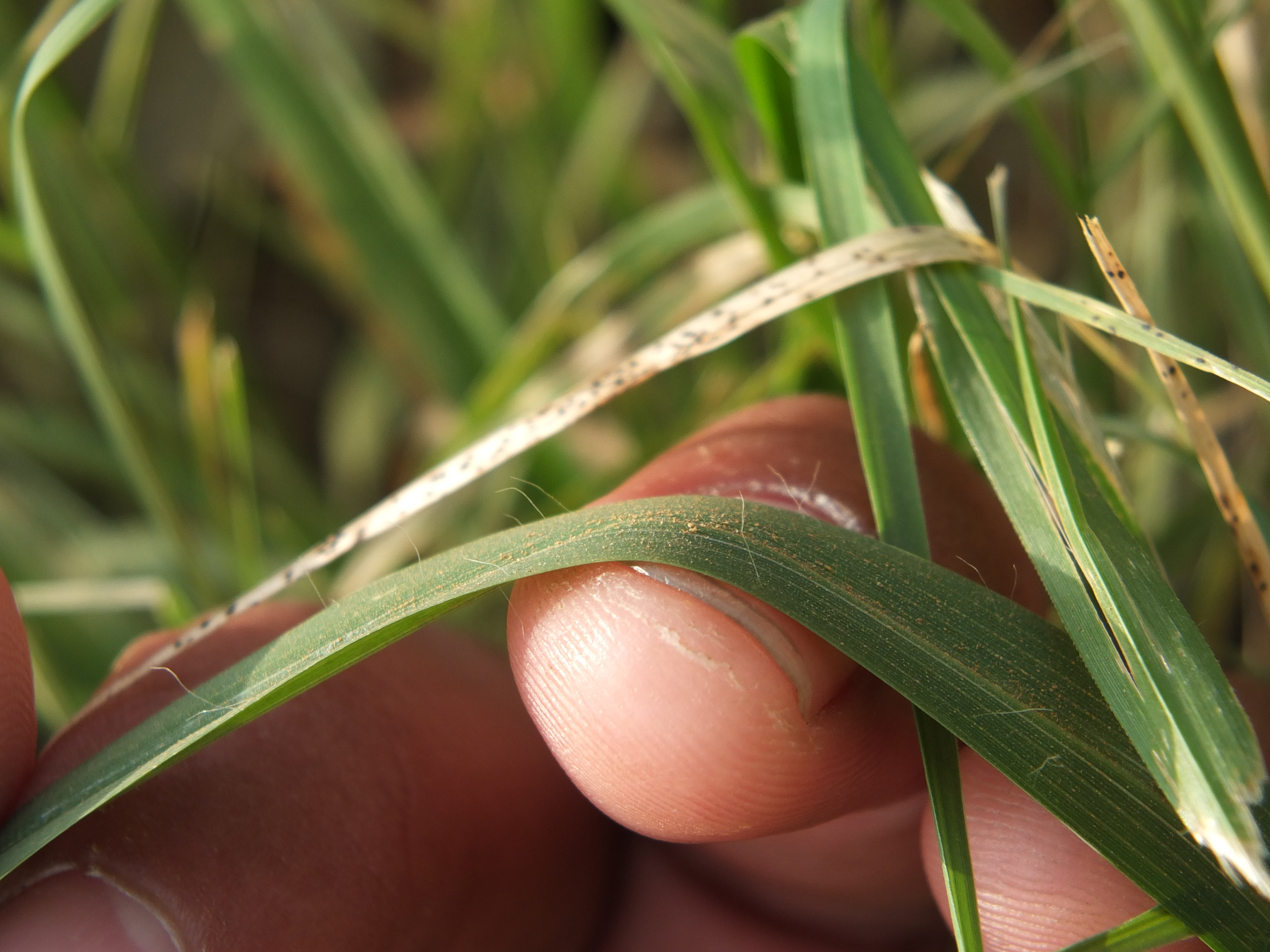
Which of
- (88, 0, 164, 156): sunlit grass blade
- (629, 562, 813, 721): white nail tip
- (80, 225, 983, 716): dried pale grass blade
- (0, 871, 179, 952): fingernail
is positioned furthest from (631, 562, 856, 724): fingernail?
(88, 0, 164, 156): sunlit grass blade

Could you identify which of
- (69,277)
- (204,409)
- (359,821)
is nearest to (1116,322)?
(359,821)

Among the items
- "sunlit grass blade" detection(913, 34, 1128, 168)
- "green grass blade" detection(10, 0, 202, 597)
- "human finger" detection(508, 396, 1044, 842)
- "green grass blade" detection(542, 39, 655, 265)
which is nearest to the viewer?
"human finger" detection(508, 396, 1044, 842)

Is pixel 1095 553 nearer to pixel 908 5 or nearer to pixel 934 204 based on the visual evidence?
pixel 934 204

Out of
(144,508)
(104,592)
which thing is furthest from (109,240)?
(104,592)

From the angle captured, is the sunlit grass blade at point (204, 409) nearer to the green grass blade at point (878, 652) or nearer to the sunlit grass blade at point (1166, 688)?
the green grass blade at point (878, 652)

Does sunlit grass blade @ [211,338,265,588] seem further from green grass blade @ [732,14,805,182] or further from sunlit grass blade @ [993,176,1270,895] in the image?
sunlit grass blade @ [993,176,1270,895]

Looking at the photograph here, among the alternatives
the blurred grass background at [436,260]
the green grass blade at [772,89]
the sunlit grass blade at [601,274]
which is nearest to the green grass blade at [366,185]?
the blurred grass background at [436,260]
